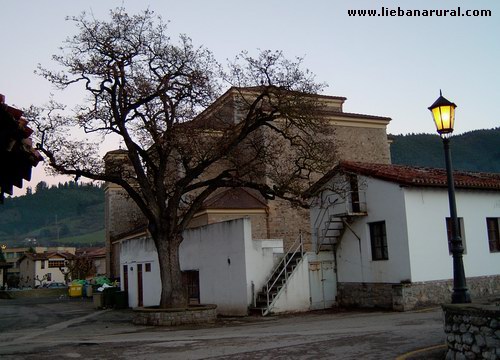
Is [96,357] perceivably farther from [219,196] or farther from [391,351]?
[219,196]

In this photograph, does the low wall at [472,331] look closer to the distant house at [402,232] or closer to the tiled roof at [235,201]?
the distant house at [402,232]

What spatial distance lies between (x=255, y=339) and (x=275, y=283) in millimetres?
7762

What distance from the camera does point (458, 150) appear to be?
116 m

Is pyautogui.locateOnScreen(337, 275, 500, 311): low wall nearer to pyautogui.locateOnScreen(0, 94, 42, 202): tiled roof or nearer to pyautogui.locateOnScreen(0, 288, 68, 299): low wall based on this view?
pyautogui.locateOnScreen(0, 94, 42, 202): tiled roof

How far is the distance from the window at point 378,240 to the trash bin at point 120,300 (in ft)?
53.7

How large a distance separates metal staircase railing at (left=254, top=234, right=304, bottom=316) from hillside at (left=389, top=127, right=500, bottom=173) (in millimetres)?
84779

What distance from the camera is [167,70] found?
2000 cm

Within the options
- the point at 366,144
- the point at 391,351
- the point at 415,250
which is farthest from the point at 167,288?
the point at 366,144

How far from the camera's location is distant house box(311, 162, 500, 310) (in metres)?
18.9

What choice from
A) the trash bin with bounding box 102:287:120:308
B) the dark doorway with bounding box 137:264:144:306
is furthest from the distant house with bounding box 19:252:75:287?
the dark doorway with bounding box 137:264:144:306

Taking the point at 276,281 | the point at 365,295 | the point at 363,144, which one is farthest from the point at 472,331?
the point at 363,144

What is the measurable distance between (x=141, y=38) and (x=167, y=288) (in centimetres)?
950

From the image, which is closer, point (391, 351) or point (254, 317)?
point (391, 351)

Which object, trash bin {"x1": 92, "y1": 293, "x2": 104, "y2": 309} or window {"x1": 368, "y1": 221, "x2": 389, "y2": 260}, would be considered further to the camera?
trash bin {"x1": 92, "y1": 293, "x2": 104, "y2": 309}
